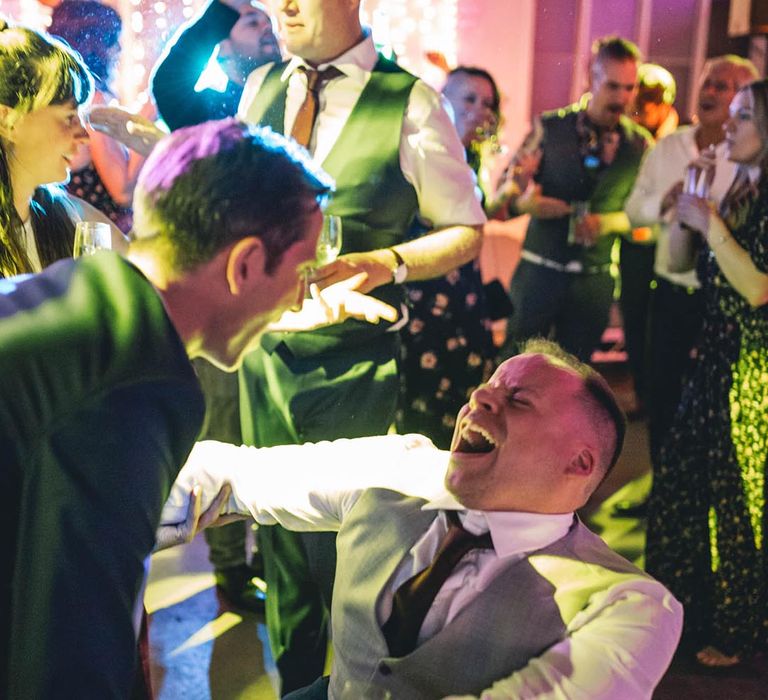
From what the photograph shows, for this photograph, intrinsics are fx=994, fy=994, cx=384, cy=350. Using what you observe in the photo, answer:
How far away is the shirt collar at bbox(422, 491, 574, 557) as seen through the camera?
1.21 m

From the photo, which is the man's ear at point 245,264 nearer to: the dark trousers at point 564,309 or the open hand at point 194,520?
the open hand at point 194,520

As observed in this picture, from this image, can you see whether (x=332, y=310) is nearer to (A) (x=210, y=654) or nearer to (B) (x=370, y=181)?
(B) (x=370, y=181)

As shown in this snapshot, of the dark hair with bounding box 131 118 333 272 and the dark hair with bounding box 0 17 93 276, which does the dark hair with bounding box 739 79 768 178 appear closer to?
the dark hair with bounding box 0 17 93 276

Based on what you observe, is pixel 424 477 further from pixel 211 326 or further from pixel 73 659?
pixel 73 659

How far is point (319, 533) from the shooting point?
183 cm

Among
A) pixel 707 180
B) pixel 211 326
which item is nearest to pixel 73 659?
pixel 211 326

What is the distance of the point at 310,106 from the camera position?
182 centimetres

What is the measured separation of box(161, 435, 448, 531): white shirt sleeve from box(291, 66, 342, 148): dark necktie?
0.66 meters

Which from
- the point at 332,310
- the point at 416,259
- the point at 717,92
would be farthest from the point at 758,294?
the point at 717,92

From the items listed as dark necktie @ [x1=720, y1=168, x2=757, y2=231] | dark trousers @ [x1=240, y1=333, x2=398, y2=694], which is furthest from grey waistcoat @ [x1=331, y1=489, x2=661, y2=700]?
dark necktie @ [x1=720, y1=168, x2=757, y2=231]

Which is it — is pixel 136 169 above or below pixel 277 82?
below

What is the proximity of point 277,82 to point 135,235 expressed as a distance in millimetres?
1064

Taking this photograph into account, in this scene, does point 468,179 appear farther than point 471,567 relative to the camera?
Yes

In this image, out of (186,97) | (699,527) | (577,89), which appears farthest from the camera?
(577,89)
